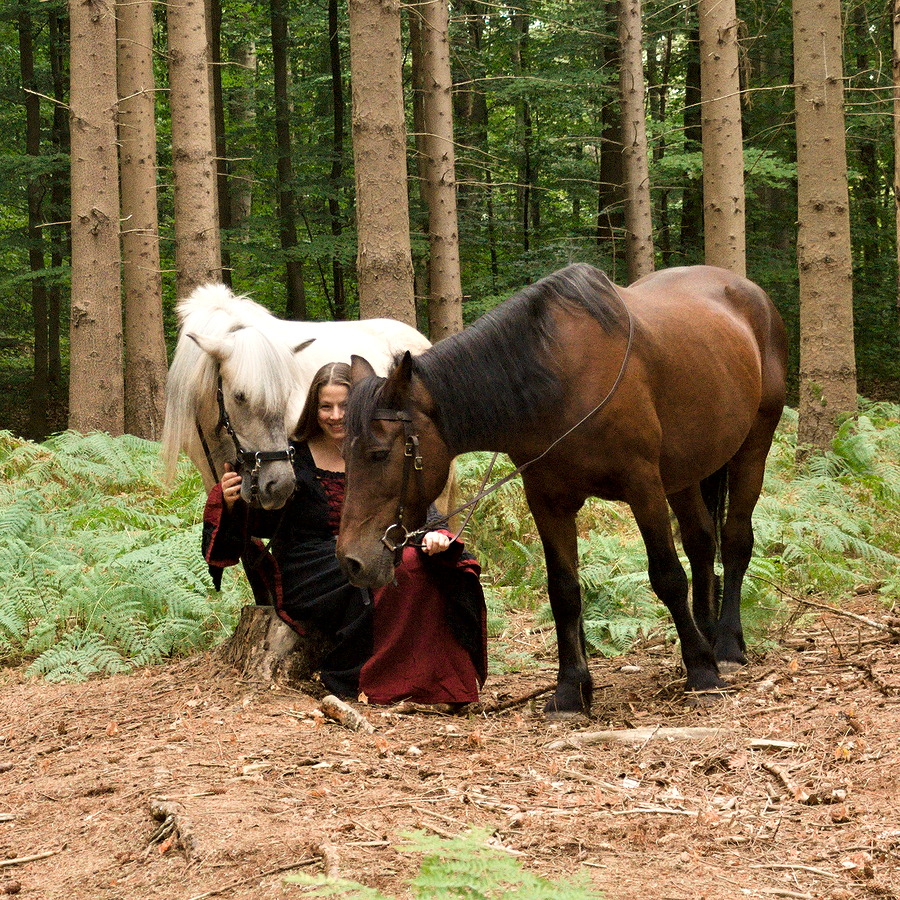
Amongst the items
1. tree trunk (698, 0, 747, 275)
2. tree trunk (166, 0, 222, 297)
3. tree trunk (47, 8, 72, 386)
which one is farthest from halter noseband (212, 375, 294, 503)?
tree trunk (47, 8, 72, 386)

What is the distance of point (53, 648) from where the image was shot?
229 inches

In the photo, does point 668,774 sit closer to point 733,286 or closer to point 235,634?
point 235,634

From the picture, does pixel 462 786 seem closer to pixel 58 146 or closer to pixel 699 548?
pixel 699 548

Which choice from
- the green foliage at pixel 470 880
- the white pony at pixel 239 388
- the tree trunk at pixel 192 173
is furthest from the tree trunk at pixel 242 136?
the green foliage at pixel 470 880

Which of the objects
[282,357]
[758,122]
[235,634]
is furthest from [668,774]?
[758,122]

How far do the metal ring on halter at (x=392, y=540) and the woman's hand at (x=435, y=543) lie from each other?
57 cm

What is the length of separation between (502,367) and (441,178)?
857 cm

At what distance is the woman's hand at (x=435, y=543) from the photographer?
15.1 feet

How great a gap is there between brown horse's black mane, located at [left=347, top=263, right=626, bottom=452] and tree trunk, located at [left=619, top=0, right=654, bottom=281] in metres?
10.7

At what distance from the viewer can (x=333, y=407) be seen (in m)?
4.91

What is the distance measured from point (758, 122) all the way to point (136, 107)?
37.0ft

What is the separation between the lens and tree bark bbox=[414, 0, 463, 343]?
12.3m

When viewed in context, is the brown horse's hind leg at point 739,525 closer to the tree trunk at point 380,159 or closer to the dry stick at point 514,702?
the dry stick at point 514,702

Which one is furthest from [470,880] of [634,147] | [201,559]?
[634,147]
